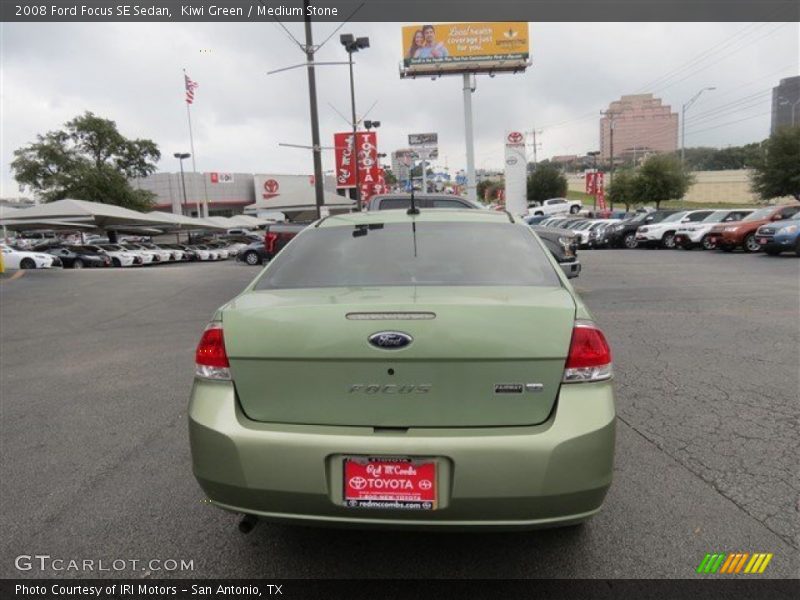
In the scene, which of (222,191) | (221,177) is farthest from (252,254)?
(222,191)

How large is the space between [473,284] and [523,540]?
51.0 inches

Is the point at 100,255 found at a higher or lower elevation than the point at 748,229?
lower

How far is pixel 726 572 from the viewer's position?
2.69 metres

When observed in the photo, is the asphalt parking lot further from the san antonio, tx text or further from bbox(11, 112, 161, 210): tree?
bbox(11, 112, 161, 210): tree

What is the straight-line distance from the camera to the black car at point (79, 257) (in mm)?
30594

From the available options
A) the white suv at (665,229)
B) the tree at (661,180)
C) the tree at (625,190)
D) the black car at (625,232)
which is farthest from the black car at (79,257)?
the tree at (625,190)

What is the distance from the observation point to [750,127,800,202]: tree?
123 ft

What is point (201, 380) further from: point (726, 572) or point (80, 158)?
point (80, 158)

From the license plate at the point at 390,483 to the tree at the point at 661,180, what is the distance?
186ft

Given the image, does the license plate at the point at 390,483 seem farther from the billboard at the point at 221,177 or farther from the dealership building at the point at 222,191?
the billboard at the point at 221,177

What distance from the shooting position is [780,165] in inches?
1495

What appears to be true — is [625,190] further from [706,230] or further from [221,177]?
[221,177]

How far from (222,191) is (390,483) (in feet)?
267

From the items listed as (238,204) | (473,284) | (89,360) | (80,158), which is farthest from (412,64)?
(473,284)
